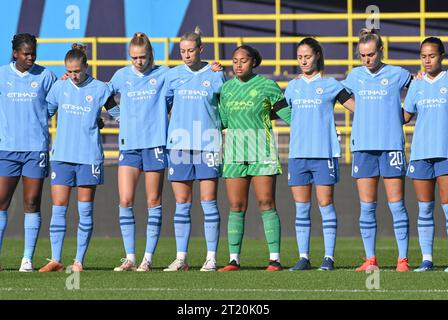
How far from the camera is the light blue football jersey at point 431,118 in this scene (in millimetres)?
10648

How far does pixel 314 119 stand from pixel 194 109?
97 cm

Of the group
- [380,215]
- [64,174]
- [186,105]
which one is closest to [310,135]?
[186,105]

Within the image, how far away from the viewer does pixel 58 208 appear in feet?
36.7

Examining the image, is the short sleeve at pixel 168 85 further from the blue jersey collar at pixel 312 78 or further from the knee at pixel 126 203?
the blue jersey collar at pixel 312 78

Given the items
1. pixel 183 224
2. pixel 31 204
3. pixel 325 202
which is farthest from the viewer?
pixel 31 204

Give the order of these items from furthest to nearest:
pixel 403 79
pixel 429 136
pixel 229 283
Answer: pixel 403 79 → pixel 429 136 → pixel 229 283

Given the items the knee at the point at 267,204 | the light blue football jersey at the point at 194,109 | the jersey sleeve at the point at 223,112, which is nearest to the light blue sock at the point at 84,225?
the light blue football jersey at the point at 194,109

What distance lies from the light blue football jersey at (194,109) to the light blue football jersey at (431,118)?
5.23 ft

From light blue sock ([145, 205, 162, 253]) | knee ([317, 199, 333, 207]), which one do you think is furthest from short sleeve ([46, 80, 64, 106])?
knee ([317, 199, 333, 207])

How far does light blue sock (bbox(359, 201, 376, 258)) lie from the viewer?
1086 centimetres

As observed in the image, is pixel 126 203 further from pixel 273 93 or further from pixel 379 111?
pixel 379 111

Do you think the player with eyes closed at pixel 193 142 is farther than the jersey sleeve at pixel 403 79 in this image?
Yes

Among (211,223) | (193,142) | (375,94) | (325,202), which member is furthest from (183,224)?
(375,94)

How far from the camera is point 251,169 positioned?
1100cm
